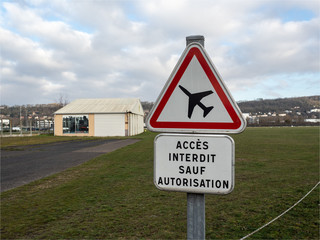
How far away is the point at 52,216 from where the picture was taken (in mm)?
5574

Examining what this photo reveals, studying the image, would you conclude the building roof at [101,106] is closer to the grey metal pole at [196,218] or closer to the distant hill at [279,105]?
the grey metal pole at [196,218]

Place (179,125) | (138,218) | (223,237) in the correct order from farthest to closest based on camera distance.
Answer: (138,218) < (223,237) < (179,125)

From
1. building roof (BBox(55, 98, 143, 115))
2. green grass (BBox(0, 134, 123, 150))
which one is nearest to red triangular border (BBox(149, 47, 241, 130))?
green grass (BBox(0, 134, 123, 150))

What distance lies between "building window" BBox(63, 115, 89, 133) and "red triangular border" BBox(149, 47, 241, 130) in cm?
4079

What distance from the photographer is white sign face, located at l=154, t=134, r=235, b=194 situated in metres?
1.74

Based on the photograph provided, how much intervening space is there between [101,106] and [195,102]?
4309cm

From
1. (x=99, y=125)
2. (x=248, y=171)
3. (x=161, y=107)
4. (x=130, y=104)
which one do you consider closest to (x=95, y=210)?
(x=161, y=107)

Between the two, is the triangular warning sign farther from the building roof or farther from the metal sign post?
the building roof

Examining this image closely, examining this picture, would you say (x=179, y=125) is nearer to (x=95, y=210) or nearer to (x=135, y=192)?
(x=95, y=210)

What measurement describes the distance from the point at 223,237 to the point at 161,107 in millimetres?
3286

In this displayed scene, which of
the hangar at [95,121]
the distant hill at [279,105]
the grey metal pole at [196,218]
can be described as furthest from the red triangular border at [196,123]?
the distant hill at [279,105]

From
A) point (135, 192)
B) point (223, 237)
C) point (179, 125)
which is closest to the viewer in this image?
point (179, 125)

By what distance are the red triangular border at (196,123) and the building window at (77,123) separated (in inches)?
1606

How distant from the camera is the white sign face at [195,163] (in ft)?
A: 5.71
